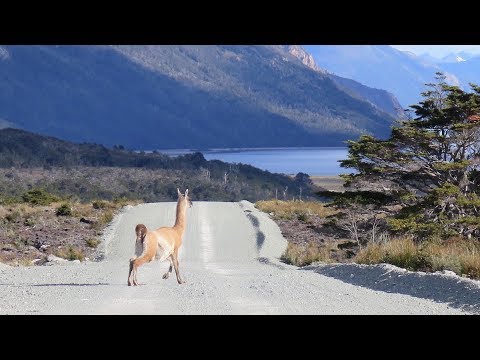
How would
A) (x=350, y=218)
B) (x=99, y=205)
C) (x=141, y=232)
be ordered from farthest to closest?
(x=99, y=205) → (x=350, y=218) → (x=141, y=232)

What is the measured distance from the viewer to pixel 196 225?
31.3 m

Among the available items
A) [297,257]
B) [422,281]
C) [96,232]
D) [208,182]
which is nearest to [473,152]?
[297,257]

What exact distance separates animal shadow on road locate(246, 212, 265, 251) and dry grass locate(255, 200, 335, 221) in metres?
1.23

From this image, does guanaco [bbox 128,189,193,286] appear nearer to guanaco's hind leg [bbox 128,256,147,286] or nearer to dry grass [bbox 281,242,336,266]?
guanaco's hind leg [bbox 128,256,147,286]

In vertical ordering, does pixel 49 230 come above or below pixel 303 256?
above

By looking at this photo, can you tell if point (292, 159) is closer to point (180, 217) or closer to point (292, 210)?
point (292, 210)

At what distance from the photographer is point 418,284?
11.4 meters

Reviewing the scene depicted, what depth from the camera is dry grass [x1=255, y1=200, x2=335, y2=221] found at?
34188mm

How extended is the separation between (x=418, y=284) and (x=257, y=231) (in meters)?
18.7

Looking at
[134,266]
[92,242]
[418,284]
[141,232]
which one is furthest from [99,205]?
[418,284]

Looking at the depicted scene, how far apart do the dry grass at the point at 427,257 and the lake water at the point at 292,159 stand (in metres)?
93.9

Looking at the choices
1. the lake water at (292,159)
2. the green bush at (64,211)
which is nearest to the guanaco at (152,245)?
the green bush at (64,211)

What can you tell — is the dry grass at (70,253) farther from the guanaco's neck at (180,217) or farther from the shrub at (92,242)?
the guanaco's neck at (180,217)
